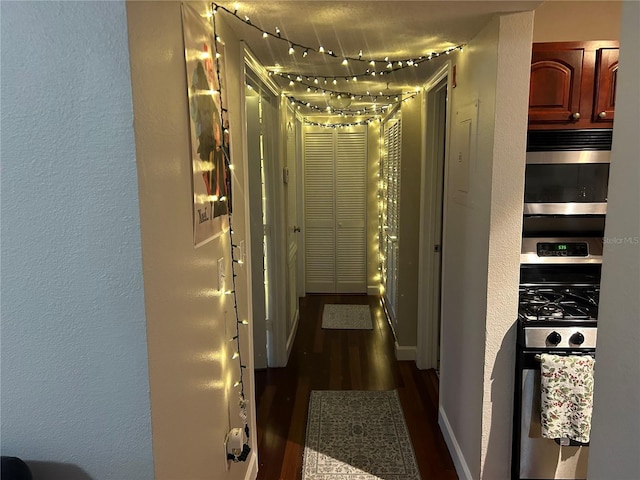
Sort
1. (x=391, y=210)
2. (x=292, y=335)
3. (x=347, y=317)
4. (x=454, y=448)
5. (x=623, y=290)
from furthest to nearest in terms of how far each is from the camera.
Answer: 1. (x=347, y=317)
2. (x=391, y=210)
3. (x=292, y=335)
4. (x=454, y=448)
5. (x=623, y=290)

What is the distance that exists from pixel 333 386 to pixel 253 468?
44.5 inches

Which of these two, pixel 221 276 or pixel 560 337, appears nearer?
pixel 221 276

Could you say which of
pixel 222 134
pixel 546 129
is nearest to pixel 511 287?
pixel 546 129

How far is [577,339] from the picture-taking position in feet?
6.91

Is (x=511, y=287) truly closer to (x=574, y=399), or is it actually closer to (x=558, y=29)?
(x=574, y=399)

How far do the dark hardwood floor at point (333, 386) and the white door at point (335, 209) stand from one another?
0.97 metres

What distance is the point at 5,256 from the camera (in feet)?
3.74

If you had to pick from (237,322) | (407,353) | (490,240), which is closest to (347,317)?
(407,353)

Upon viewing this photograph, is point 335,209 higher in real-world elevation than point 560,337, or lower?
higher

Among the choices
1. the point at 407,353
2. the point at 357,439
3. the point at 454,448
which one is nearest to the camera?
the point at 454,448

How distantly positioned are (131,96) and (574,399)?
82.7 inches

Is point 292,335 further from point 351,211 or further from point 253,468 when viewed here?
point 351,211

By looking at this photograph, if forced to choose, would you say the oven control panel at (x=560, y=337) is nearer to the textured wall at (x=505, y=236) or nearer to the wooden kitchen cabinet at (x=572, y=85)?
the textured wall at (x=505, y=236)

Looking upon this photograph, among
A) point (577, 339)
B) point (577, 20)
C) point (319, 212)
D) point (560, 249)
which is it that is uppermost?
point (577, 20)
